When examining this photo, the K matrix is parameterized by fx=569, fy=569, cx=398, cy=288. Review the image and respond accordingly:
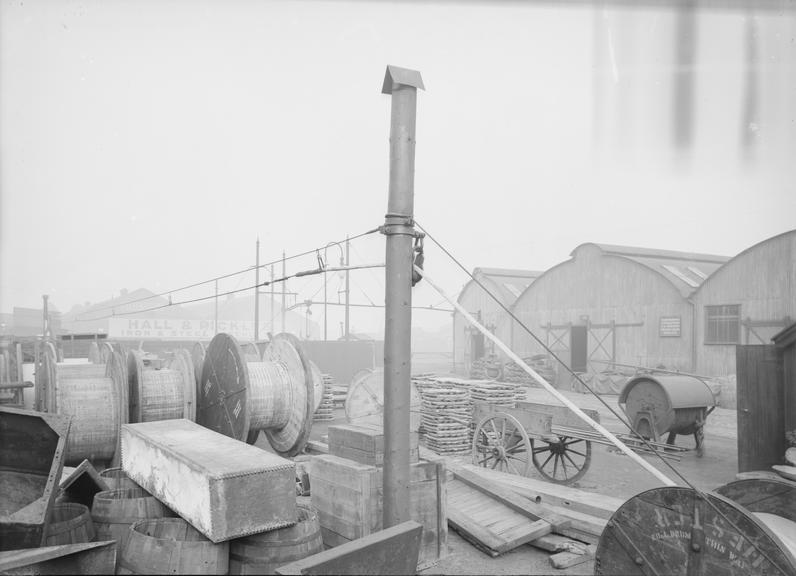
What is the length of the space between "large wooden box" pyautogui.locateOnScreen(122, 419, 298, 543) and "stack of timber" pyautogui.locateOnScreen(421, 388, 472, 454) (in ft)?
24.7

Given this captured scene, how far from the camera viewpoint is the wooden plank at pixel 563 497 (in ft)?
22.6

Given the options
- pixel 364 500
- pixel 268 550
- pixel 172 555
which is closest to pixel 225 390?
pixel 364 500

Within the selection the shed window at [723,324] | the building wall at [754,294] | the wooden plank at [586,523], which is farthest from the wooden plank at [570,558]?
the shed window at [723,324]

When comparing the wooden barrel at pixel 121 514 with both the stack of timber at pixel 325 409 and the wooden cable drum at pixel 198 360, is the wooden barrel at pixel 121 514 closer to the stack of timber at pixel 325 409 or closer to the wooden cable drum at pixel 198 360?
the wooden cable drum at pixel 198 360

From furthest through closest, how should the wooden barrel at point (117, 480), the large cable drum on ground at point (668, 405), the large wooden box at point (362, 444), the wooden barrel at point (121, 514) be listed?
1. the large cable drum on ground at point (668, 405)
2. the wooden barrel at point (117, 480)
3. the large wooden box at point (362, 444)
4. the wooden barrel at point (121, 514)

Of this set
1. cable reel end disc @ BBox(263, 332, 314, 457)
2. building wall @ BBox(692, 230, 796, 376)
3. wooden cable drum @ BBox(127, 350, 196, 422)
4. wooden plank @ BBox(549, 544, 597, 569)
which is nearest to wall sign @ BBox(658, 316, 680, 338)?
building wall @ BBox(692, 230, 796, 376)

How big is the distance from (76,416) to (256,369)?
2922 mm

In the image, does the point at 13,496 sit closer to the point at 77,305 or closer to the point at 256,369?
the point at 256,369

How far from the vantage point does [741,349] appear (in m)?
9.11

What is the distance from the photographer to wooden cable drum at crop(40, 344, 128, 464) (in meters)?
7.89

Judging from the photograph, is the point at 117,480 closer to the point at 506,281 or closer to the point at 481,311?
the point at 481,311

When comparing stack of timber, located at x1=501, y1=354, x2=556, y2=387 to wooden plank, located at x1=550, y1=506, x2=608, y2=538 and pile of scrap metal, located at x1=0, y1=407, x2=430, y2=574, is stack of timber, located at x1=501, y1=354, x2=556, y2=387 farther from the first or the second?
pile of scrap metal, located at x1=0, y1=407, x2=430, y2=574

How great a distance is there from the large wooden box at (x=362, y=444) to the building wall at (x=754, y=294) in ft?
57.0

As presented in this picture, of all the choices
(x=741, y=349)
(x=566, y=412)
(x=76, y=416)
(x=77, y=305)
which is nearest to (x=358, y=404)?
(x=566, y=412)
